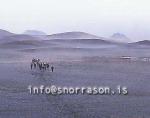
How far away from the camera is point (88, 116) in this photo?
15.5m

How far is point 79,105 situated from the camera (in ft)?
57.6

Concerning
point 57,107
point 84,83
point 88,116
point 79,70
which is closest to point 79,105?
point 57,107

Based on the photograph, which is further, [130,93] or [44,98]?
[130,93]

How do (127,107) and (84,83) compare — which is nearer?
(127,107)

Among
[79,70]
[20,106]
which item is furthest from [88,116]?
[79,70]

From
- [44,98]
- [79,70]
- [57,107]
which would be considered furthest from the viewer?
[79,70]

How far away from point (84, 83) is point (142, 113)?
8.24m

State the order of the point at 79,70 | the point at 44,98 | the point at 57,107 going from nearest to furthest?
the point at 57,107, the point at 44,98, the point at 79,70

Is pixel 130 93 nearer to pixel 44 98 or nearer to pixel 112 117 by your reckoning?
pixel 44 98

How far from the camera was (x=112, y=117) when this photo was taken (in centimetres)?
1544

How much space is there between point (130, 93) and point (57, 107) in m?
5.25

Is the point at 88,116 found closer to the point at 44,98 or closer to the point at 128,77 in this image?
the point at 44,98

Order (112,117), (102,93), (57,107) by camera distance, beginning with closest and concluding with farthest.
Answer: (112,117) < (57,107) < (102,93)

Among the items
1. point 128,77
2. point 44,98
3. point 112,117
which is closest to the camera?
point 112,117
